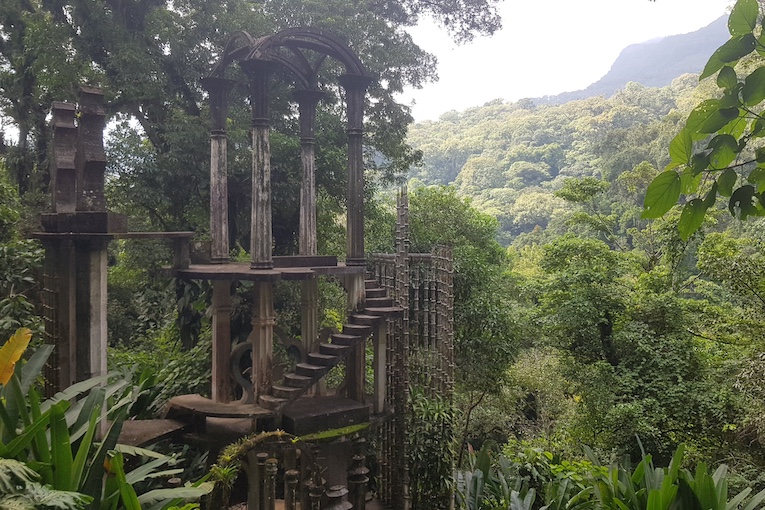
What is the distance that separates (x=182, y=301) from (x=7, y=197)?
239cm

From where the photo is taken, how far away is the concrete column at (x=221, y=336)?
5.16 m

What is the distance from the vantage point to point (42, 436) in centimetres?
241

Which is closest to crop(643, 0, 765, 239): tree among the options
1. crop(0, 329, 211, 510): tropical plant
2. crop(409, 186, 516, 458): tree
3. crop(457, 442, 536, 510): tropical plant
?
crop(0, 329, 211, 510): tropical plant

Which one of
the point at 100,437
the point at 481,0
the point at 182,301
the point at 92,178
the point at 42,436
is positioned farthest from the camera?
the point at 481,0

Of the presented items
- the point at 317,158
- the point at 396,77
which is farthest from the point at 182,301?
the point at 396,77

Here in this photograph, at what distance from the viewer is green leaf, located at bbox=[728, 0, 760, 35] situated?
37.5 inches

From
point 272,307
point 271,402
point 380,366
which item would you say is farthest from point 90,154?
point 380,366

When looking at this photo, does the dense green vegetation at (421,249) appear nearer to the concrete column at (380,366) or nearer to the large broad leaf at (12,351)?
the concrete column at (380,366)

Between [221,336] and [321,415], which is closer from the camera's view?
[321,415]

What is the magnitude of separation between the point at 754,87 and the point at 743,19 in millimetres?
125

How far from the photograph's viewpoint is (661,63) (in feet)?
273

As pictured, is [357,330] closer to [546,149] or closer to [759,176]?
[759,176]

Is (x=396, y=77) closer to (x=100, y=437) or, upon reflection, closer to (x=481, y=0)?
(x=481, y=0)

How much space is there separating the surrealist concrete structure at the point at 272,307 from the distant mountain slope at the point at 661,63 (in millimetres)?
76486
